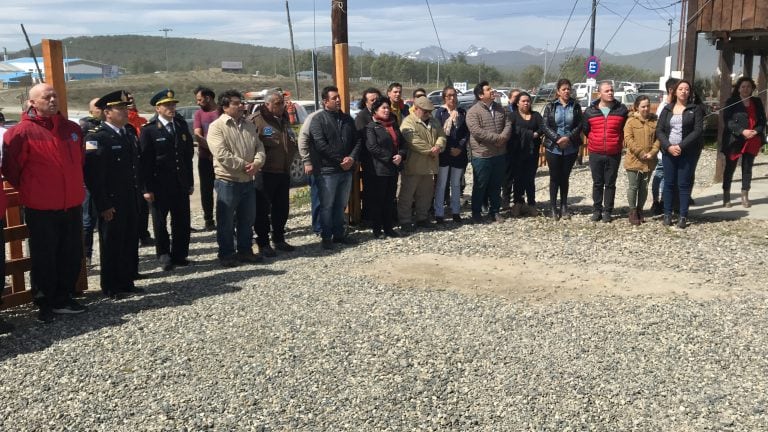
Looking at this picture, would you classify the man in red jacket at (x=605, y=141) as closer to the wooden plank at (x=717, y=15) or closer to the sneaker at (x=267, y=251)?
the wooden plank at (x=717, y=15)

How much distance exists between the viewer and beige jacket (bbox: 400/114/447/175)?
908 cm

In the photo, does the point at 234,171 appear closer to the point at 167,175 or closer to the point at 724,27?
the point at 167,175

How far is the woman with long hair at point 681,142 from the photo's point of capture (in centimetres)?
896

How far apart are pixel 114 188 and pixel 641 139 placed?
658 cm

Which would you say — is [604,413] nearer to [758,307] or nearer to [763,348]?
[763,348]

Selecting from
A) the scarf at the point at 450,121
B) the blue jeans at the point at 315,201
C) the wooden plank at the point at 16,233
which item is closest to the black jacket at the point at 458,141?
the scarf at the point at 450,121

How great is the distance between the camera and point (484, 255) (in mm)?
8086

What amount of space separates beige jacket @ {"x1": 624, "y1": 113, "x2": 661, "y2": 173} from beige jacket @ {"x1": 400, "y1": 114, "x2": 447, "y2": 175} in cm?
248

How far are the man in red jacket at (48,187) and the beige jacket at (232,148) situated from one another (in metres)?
1.60

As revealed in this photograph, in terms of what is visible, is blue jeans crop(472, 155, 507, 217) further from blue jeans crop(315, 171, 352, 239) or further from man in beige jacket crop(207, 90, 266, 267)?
man in beige jacket crop(207, 90, 266, 267)

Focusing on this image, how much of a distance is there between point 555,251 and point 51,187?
17.8ft

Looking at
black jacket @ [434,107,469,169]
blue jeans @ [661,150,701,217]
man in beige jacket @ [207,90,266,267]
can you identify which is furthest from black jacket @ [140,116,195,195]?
blue jeans @ [661,150,701,217]

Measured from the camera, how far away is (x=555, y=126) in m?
9.52

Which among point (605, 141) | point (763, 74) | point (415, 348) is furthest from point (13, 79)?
point (415, 348)
